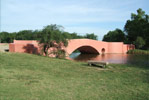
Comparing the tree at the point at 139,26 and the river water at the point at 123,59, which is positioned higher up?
the tree at the point at 139,26

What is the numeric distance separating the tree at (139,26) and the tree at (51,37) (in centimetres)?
2885

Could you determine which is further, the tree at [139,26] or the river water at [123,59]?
the tree at [139,26]

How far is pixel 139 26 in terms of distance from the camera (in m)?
40.2

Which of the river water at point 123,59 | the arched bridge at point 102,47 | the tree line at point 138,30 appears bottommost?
the river water at point 123,59

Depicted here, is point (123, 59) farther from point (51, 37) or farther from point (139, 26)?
point (139, 26)

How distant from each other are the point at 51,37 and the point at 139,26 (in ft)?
99.5

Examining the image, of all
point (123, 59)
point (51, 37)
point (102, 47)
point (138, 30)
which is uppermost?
point (138, 30)

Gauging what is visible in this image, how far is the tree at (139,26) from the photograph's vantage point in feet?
130

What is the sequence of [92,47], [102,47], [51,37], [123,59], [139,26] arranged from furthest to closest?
[139,26] < [102,47] < [92,47] < [123,59] < [51,37]

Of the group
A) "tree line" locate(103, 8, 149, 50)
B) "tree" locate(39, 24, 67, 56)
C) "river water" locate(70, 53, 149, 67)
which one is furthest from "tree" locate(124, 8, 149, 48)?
"tree" locate(39, 24, 67, 56)

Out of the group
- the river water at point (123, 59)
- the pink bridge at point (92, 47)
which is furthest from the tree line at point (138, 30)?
the river water at point (123, 59)

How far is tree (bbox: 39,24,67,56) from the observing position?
16469 millimetres

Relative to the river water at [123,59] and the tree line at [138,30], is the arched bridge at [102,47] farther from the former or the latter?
the river water at [123,59]

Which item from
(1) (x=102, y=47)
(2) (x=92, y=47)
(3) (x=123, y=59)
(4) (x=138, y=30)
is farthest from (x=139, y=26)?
(3) (x=123, y=59)
